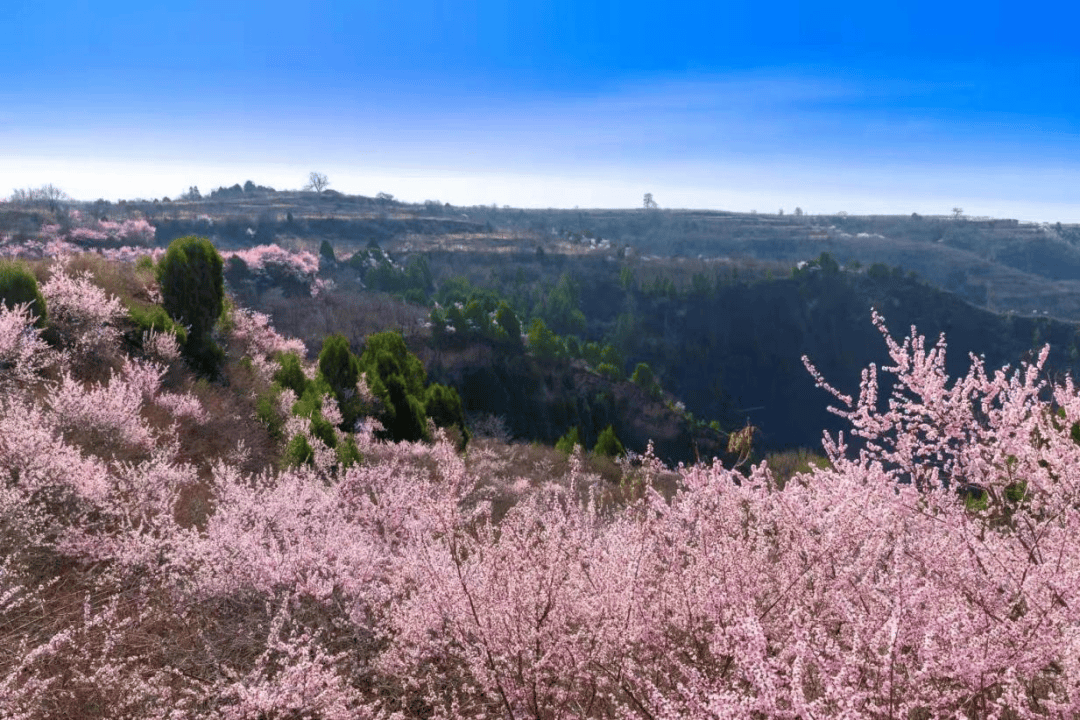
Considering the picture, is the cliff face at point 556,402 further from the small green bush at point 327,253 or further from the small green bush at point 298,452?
the small green bush at point 327,253

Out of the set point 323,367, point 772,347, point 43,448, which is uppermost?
point 43,448

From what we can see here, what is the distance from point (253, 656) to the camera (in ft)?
21.5

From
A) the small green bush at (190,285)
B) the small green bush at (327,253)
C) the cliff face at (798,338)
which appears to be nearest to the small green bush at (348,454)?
the small green bush at (190,285)

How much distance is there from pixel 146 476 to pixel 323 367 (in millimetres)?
13144

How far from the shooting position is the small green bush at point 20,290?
15.5 m

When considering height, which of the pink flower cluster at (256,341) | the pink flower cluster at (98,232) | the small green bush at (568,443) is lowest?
the small green bush at (568,443)

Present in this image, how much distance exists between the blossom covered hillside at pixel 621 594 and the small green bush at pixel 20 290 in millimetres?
7991

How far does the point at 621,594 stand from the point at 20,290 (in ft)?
53.4

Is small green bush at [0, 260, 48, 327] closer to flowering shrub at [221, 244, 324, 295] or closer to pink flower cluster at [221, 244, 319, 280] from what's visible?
flowering shrub at [221, 244, 324, 295]

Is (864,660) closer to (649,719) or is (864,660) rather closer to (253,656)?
(649,719)

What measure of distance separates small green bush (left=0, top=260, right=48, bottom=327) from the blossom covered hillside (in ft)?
26.2

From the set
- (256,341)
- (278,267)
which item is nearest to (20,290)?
(256,341)

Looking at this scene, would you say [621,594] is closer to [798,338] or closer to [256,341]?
[256,341]

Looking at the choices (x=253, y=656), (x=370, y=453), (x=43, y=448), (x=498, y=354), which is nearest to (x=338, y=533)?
(x=253, y=656)
